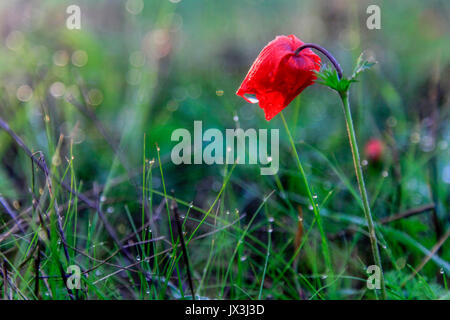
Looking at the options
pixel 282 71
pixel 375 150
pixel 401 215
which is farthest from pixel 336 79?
pixel 375 150

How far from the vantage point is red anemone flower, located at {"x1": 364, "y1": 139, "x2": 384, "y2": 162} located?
150cm

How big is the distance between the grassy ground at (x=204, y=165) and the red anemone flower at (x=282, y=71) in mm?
176

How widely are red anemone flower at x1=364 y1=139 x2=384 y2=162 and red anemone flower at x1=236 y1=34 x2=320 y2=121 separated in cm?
76

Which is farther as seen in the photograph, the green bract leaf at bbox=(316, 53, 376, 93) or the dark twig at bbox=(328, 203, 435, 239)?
the dark twig at bbox=(328, 203, 435, 239)

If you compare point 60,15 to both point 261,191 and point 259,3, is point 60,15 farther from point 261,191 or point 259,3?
point 261,191

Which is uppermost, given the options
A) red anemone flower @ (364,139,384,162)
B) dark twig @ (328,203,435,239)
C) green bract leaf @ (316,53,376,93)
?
green bract leaf @ (316,53,376,93)

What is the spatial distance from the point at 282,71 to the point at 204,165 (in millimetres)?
840

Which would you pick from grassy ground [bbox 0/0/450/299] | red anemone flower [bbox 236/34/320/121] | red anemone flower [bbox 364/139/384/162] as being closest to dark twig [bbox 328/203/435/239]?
grassy ground [bbox 0/0/450/299]

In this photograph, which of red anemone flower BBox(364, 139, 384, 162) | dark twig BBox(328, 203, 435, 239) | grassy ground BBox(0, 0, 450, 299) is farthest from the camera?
red anemone flower BBox(364, 139, 384, 162)

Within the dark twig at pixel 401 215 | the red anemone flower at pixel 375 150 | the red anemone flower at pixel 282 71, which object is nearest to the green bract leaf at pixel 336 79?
the red anemone flower at pixel 282 71

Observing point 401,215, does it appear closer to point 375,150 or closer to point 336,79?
point 375,150

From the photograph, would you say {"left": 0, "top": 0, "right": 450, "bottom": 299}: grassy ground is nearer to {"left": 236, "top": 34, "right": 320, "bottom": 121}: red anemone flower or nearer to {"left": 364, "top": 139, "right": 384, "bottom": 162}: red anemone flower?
{"left": 364, "top": 139, "right": 384, "bottom": 162}: red anemone flower

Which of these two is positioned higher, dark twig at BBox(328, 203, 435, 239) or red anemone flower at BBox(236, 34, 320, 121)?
red anemone flower at BBox(236, 34, 320, 121)

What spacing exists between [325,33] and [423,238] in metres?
1.58
